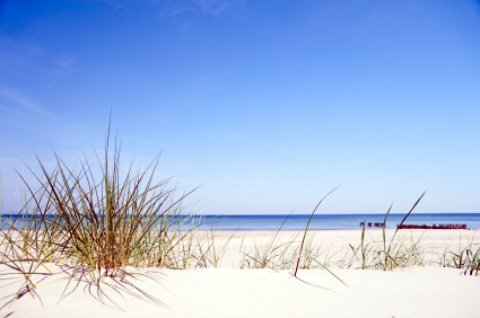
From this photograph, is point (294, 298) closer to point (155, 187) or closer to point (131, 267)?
point (131, 267)

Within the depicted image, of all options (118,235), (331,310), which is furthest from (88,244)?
(331,310)

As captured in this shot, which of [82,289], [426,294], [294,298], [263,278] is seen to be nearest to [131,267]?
[82,289]

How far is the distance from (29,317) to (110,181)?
813mm

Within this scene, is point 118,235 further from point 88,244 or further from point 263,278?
point 263,278

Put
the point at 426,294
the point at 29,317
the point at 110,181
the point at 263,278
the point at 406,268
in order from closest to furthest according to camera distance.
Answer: the point at 29,317
the point at 426,294
the point at 263,278
the point at 110,181
the point at 406,268

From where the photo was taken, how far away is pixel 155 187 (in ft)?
6.77

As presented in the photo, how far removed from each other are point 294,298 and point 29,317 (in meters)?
0.97

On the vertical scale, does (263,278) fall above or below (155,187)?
below

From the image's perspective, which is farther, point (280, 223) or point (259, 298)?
point (280, 223)

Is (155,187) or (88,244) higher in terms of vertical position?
(155,187)

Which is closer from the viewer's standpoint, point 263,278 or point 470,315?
point 470,315

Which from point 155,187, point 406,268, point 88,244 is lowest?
point 406,268

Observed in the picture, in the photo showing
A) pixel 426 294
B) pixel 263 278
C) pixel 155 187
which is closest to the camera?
pixel 426 294

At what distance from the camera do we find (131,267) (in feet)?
5.37
